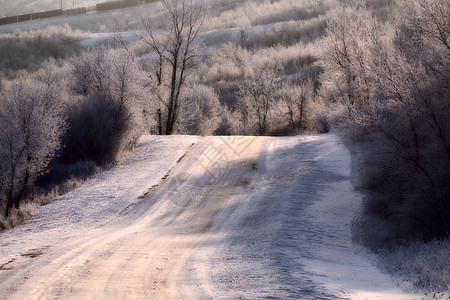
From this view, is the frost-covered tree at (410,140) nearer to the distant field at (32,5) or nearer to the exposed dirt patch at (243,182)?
the exposed dirt patch at (243,182)

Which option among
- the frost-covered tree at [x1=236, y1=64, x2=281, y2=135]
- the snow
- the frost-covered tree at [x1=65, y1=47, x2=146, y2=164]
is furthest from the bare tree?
the frost-covered tree at [x1=236, y1=64, x2=281, y2=135]

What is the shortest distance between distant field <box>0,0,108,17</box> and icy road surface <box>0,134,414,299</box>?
5533 inches

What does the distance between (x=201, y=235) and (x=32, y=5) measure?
173 m

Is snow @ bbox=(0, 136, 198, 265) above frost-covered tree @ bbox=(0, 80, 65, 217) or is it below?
below

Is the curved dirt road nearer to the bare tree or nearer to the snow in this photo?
the snow

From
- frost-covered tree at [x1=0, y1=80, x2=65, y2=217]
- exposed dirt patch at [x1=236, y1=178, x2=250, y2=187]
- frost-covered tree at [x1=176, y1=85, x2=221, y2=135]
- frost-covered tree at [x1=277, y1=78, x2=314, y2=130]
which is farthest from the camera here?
frost-covered tree at [x1=277, y1=78, x2=314, y2=130]

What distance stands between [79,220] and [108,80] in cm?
1234

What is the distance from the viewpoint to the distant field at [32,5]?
14425 centimetres

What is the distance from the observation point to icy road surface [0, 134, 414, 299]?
7.64 metres

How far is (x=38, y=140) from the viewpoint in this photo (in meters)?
16.3

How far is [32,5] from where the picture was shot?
159375 millimetres

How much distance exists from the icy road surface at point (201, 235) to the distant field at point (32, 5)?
141 metres

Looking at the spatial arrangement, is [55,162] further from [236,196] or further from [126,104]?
[236,196]

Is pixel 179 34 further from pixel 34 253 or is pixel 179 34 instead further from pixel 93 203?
pixel 34 253
